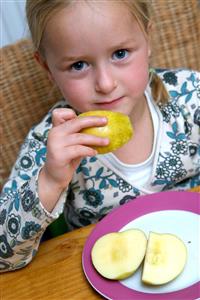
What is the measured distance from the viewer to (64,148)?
0.86 m

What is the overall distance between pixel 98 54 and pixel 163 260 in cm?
44

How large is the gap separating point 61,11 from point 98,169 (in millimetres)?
410

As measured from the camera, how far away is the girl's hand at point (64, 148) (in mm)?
840

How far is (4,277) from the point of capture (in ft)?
3.10

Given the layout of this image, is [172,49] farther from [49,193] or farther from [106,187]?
[49,193]

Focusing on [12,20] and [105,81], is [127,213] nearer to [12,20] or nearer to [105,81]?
[105,81]

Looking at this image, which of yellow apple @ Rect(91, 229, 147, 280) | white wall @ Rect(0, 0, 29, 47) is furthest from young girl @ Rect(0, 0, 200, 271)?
white wall @ Rect(0, 0, 29, 47)

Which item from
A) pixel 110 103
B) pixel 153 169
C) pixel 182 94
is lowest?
pixel 153 169

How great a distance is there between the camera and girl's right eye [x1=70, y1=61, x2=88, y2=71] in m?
0.98

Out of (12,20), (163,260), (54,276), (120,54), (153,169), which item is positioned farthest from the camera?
(12,20)

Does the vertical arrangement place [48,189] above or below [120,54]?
below

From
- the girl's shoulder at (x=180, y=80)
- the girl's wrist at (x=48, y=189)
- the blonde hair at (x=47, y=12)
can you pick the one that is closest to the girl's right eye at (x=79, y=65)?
the blonde hair at (x=47, y=12)

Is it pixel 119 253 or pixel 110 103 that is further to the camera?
pixel 110 103

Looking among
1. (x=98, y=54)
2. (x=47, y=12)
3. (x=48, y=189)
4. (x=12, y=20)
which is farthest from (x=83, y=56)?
(x=12, y=20)
